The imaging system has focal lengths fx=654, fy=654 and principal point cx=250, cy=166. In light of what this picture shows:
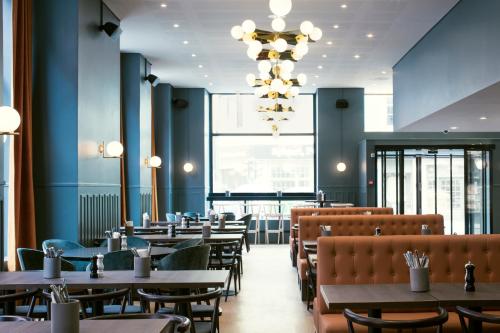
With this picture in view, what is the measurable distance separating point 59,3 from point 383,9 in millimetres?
4872

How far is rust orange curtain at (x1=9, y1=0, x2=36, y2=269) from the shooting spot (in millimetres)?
7723

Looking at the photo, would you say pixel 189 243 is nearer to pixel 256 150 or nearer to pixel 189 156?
pixel 189 156

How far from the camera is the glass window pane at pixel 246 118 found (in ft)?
62.3

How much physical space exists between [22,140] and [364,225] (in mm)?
4656

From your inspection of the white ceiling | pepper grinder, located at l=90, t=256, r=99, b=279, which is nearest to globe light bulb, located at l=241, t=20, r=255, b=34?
the white ceiling

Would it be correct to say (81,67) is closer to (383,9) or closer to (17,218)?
(17,218)

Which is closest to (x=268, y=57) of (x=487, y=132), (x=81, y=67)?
(x=81, y=67)

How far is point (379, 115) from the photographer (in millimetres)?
19188

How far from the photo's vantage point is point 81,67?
8672 mm

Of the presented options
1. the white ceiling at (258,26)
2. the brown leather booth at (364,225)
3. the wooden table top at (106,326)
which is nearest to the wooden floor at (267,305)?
the brown leather booth at (364,225)

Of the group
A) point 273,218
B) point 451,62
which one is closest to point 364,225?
point 451,62

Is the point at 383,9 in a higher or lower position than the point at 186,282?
higher

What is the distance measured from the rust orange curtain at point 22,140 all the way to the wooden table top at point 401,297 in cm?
479

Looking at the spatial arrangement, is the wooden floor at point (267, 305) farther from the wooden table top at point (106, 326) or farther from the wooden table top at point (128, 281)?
the wooden table top at point (106, 326)
